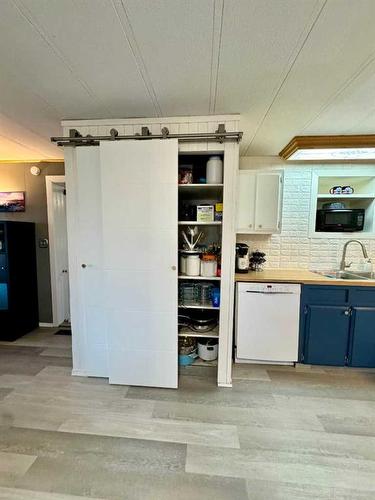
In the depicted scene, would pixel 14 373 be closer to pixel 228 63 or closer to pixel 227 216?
pixel 227 216

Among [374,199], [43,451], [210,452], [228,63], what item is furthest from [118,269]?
[374,199]

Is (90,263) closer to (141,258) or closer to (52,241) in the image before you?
(141,258)

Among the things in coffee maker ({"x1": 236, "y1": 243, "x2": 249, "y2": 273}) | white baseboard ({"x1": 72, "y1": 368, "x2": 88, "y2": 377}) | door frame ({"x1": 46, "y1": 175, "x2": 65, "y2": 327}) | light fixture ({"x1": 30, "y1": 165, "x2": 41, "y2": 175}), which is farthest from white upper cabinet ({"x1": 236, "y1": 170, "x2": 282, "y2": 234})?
light fixture ({"x1": 30, "y1": 165, "x2": 41, "y2": 175})

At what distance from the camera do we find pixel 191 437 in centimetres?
162

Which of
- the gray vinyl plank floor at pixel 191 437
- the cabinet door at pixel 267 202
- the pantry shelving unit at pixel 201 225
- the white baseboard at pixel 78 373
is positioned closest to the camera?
the gray vinyl plank floor at pixel 191 437

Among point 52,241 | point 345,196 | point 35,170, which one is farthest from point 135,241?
point 345,196

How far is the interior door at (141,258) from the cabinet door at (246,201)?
1.04m

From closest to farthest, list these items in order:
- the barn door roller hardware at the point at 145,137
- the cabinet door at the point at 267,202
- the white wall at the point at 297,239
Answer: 1. the barn door roller hardware at the point at 145,137
2. the cabinet door at the point at 267,202
3. the white wall at the point at 297,239

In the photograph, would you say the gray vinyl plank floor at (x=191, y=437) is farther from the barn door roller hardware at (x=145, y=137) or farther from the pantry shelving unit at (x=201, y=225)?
the barn door roller hardware at (x=145, y=137)

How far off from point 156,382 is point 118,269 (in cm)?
106

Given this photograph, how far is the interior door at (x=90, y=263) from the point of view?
6.84ft

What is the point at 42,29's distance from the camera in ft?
3.77

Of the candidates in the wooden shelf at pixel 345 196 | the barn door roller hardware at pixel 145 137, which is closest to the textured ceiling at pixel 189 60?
the barn door roller hardware at pixel 145 137

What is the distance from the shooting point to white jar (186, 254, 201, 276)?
7.28 ft
